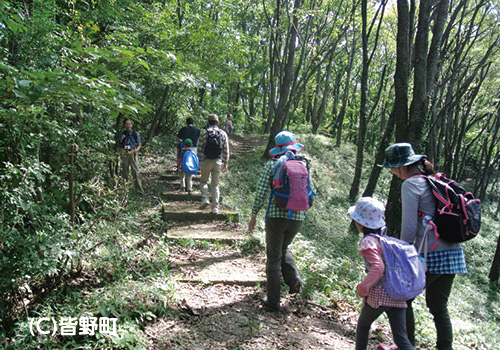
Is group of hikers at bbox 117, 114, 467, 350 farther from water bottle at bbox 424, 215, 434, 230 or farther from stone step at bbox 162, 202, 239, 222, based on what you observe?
stone step at bbox 162, 202, 239, 222

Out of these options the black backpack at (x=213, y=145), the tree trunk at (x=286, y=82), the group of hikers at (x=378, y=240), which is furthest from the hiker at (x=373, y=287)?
the tree trunk at (x=286, y=82)

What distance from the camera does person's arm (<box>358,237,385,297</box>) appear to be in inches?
103

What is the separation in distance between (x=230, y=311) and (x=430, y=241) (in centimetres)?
246

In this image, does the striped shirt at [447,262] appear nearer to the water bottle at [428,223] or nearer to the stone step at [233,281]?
the water bottle at [428,223]

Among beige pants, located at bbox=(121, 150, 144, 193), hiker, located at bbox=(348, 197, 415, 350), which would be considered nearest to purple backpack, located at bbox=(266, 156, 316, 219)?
hiker, located at bbox=(348, 197, 415, 350)

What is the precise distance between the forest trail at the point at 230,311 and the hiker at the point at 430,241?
105 centimetres

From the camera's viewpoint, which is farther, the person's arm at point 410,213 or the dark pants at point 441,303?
the dark pants at point 441,303

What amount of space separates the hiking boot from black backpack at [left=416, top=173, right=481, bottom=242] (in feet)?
6.63

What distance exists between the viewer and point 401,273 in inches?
104

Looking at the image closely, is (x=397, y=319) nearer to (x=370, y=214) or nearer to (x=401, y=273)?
(x=401, y=273)

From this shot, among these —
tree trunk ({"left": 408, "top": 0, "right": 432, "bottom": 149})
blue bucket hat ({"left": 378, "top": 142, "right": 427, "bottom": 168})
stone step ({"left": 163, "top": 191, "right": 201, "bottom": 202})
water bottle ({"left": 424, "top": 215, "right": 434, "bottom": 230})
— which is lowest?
stone step ({"left": 163, "top": 191, "right": 201, "bottom": 202})

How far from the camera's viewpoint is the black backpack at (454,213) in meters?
2.85

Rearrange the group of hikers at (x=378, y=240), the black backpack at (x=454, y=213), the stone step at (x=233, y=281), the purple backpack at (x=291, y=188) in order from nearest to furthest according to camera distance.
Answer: the group of hikers at (x=378, y=240)
the black backpack at (x=454, y=213)
the purple backpack at (x=291, y=188)
the stone step at (x=233, y=281)

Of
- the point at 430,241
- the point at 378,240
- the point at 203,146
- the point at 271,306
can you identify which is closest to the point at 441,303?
the point at 430,241
